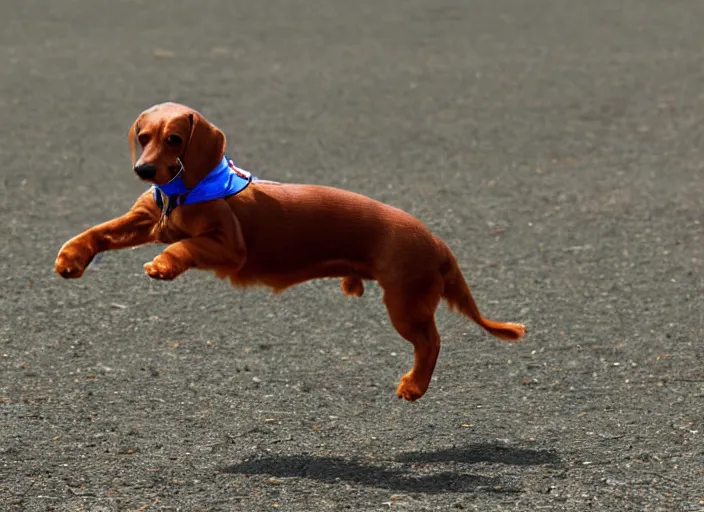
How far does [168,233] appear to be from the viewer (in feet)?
Answer: 14.9

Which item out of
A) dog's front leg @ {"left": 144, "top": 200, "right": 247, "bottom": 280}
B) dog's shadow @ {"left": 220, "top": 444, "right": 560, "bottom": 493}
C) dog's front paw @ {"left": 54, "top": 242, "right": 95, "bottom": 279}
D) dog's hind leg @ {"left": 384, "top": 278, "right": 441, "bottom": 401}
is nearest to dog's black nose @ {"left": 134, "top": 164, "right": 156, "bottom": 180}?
dog's front leg @ {"left": 144, "top": 200, "right": 247, "bottom": 280}

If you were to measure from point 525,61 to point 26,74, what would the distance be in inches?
199

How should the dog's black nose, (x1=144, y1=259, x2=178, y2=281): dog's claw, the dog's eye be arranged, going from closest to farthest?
(x1=144, y1=259, x2=178, y2=281): dog's claw < the dog's black nose < the dog's eye

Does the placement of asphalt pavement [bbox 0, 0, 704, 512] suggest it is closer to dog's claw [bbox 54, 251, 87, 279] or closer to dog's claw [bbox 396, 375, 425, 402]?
dog's claw [bbox 396, 375, 425, 402]

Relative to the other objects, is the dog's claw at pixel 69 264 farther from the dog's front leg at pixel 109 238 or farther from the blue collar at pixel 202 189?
the blue collar at pixel 202 189

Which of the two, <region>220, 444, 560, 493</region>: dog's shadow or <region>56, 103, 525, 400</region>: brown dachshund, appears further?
<region>220, 444, 560, 493</region>: dog's shadow

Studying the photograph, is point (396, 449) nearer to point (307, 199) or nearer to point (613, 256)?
point (307, 199)

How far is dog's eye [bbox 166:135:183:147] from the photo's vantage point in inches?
172

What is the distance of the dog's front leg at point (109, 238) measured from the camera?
4457 mm

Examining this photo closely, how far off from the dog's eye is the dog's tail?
1.18 meters

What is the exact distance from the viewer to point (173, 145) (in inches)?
173

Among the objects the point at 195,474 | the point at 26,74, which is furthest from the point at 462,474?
the point at 26,74

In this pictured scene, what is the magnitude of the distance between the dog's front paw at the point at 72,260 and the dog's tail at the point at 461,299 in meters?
1.37

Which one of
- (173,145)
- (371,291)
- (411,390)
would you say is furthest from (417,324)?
(371,291)
